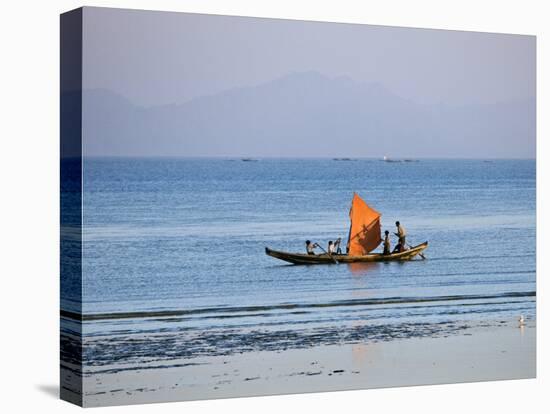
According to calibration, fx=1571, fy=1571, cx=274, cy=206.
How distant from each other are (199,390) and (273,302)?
46.9 inches

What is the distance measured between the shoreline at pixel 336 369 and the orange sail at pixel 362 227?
1.00m

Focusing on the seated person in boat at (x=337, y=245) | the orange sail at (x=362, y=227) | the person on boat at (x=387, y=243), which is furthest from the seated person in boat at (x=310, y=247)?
the person on boat at (x=387, y=243)

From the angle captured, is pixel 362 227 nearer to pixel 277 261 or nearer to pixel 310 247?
pixel 310 247

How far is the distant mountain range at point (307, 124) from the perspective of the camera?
1491 cm

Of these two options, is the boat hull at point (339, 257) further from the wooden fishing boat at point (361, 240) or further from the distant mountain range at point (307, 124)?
the distant mountain range at point (307, 124)

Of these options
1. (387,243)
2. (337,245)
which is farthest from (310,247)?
(387,243)

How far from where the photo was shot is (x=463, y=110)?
55.1 feet

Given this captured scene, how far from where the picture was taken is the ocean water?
14.8 m

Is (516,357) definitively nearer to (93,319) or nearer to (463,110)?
(463,110)

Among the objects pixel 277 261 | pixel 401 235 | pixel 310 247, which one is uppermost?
pixel 401 235

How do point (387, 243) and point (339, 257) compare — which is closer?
point (339, 257)

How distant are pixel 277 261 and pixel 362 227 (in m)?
1.01

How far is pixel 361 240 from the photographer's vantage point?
1614cm

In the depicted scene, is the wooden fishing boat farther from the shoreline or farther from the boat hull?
the shoreline
